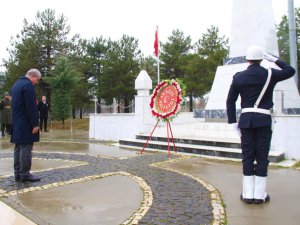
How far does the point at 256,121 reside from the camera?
4125 millimetres

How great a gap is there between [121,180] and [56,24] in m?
24.6

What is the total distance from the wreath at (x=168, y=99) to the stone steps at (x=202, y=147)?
3.41ft

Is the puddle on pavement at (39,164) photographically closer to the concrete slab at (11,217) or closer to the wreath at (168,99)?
the concrete slab at (11,217)

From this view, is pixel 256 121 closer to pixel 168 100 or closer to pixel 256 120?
pixel 256 120

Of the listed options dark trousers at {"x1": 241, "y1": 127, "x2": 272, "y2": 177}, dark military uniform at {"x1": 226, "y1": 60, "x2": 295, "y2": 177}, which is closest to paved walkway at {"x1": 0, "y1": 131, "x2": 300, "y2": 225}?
dark trousers at {"x1": 241, "y1": 127, "x2": 272, "y2": 177}

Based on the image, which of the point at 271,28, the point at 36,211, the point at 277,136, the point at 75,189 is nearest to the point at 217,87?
the point at 271,28

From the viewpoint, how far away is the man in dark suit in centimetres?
413

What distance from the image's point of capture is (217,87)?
1118 centimetres

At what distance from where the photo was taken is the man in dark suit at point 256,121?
4133 mm

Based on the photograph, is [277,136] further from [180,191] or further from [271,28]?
[271,28]

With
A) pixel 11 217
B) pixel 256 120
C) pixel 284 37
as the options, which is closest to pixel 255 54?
pixel 256 120

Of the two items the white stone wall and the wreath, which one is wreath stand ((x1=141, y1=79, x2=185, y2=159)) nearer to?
the wreath

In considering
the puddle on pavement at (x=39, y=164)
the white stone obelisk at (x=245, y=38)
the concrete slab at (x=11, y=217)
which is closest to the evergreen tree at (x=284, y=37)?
the white stone obelisk at (x=245, y=38)

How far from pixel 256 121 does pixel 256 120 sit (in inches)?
0.5
